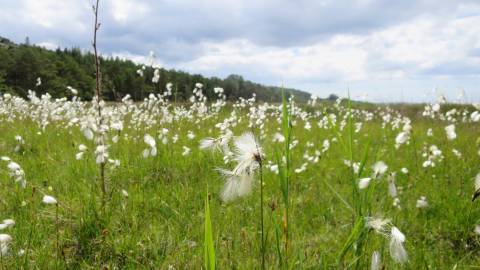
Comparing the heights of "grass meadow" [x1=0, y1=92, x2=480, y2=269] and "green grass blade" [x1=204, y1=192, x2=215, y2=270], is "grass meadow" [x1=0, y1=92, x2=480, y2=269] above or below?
below

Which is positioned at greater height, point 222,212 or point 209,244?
point 209,244

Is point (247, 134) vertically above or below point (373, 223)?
above

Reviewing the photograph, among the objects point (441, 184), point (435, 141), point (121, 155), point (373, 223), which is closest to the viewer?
point (373, 223)

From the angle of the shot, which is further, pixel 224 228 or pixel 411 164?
pixel 411 164

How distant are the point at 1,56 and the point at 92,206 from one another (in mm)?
51840

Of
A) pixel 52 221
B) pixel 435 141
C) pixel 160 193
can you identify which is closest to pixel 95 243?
pixel 52 221

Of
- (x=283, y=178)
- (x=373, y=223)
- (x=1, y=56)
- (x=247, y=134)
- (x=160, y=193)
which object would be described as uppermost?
(x=1, y=56)

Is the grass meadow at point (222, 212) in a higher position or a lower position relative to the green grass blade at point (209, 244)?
lower

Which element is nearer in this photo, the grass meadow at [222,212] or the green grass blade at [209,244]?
the green grass blade at [209,244]

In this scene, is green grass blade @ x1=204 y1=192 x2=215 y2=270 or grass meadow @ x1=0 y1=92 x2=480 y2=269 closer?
green grass blade @ x1=204 y1=192 x2=215 y2=270

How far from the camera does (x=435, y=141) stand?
8.70m

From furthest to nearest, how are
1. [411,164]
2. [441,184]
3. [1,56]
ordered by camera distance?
[1,56] → [411,164] → [441,184]

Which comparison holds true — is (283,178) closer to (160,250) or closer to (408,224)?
(160,250)

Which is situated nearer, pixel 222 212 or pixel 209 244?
pixel 209 244
